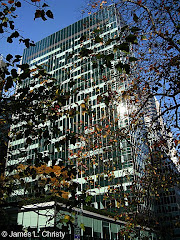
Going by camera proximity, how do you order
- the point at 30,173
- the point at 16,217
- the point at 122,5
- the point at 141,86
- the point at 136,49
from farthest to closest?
1. the point at 16,217
2. the point at 141,86
3. the point at 136,49
4. the point at 122,5
5. the point at 30,173

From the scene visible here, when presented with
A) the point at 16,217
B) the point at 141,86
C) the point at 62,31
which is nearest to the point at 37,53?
the point at 62,31

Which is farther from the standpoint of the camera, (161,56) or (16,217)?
(16,217)

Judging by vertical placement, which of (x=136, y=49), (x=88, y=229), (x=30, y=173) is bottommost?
(x=88, y=229)

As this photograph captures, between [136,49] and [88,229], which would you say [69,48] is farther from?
[136,49]

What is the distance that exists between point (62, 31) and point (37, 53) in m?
8.84

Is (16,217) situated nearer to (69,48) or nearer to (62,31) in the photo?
(69,48)

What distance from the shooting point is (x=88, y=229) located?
19672 millimetres

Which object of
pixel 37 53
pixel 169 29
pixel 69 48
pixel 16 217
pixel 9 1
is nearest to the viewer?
pixel 9 1

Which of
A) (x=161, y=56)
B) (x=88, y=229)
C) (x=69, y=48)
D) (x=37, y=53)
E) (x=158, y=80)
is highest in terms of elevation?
(x=37, y=53)

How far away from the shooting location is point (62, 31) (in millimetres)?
53594

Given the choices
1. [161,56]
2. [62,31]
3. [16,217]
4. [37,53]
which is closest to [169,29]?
[161,56]

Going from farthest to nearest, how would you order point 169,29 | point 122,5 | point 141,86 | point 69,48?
point 69,48
point 141,86
point 122,5
point 169,29

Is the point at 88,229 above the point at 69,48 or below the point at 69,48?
below

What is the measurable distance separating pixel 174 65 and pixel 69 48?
4705cm
